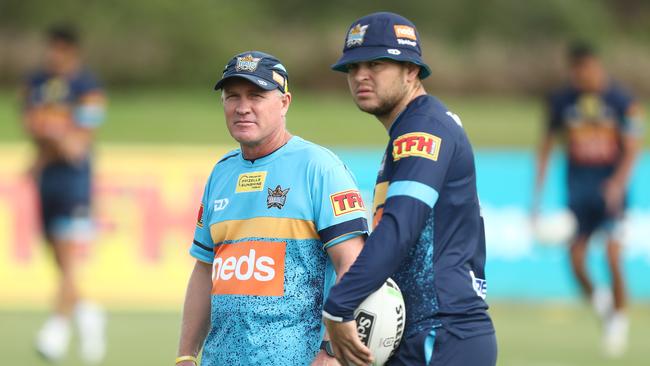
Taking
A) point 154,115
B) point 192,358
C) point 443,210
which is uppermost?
point 154,115

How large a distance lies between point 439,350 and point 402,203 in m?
0.65

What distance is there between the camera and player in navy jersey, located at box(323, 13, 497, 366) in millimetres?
5121

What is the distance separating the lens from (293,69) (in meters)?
34.1

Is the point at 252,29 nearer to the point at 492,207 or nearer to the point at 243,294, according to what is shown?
the point at 492,207

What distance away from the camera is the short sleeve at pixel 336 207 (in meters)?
5.16

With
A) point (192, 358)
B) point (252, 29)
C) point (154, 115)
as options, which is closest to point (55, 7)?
point (252, 29)

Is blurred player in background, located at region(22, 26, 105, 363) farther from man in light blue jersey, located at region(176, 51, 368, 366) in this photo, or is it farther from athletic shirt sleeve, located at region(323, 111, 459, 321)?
athletic shirt sleeve, located at region(323, 111, 459, 321)

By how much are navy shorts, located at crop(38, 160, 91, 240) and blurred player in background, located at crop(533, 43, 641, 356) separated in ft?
14.6

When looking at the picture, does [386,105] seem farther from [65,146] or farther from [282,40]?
[282,40]

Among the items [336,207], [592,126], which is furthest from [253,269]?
[592,126]

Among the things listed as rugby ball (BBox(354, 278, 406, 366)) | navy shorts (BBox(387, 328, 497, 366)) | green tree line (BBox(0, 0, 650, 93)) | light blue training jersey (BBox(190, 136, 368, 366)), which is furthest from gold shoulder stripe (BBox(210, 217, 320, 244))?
green tree line (BBox(0, 0, 650, 93))

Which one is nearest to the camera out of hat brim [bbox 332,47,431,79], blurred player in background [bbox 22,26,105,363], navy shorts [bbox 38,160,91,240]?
hat brim [bbox 332,47,431,79]

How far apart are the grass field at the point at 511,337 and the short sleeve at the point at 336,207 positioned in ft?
19.1

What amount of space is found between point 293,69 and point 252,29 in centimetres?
404
